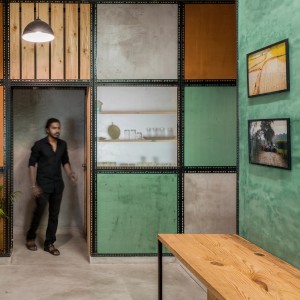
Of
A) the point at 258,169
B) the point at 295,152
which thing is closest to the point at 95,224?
the point at 258,169

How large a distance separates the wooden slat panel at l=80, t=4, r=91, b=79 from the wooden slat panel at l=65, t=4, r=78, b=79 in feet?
0.20

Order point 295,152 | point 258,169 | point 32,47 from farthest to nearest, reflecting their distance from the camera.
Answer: point 32,47 < point 258,169 < point 295,152

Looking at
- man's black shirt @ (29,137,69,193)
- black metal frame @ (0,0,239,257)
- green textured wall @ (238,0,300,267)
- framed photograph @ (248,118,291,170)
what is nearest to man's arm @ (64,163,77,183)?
man's black shirt @ (29,137,69,193)

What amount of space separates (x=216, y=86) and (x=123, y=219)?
2042mm

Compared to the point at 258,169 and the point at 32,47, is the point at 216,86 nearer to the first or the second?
the point at 32,47

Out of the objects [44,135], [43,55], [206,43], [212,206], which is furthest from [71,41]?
[212,206]

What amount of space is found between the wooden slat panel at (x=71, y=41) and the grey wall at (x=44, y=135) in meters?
1.79

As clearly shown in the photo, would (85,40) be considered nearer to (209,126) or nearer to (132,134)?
(132,134)

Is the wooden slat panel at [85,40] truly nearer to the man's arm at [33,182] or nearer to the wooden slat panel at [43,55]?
the wooden slat panel at [43,55]

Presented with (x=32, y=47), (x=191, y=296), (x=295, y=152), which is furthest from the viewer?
(x=32, y=47)

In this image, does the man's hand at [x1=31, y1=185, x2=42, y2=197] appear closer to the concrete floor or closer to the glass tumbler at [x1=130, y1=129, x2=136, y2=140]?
the concrete floor

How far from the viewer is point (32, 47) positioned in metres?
A: 5.30

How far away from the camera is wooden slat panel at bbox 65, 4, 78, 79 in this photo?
5320 mm

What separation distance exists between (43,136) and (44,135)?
0.08 feet
